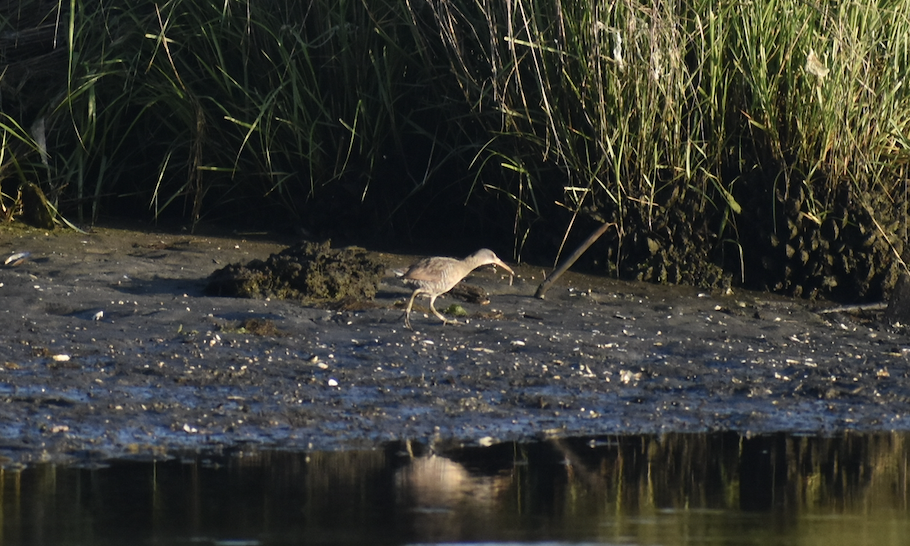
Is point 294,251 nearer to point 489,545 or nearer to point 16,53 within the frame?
point 16,53

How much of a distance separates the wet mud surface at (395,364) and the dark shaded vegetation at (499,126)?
480mm

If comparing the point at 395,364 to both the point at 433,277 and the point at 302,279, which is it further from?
the point at 302,279

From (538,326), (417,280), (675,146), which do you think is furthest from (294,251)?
(675,146)

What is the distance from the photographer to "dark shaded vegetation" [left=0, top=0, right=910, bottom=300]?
7.42 meters

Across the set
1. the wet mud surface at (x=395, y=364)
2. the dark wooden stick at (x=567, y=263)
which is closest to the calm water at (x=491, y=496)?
the wet mud surface at (x=395, y=364)

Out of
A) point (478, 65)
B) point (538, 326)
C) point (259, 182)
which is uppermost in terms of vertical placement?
point (478, 65)

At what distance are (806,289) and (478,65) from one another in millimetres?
2415

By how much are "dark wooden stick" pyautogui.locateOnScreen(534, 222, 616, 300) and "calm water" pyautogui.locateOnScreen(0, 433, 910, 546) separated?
8.60ft

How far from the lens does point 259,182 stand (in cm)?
857

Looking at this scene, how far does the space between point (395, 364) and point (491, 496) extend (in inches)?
71.6

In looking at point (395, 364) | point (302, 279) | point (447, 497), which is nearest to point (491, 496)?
point (447, 497)

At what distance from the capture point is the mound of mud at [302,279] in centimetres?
690

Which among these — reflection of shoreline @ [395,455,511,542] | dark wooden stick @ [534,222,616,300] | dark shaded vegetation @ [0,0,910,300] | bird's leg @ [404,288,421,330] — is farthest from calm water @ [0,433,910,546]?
dark shaded vegetation @ [0,0,910,300]

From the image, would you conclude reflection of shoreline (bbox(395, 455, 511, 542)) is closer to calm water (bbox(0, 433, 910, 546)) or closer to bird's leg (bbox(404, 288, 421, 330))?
calm water (bbox(0, 433, 910, 546))
